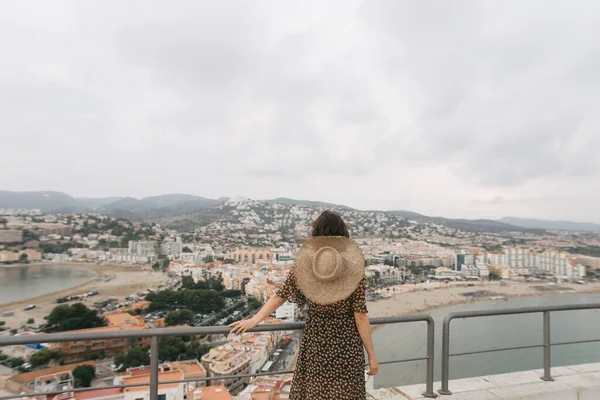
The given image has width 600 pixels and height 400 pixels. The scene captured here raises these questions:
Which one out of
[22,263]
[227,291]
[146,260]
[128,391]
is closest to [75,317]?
[227,291]

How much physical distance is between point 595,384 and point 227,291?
54.8 feet

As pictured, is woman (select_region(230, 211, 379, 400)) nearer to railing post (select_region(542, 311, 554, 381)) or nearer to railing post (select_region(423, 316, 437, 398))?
railing post (select_region(423, 316, 437, 398))

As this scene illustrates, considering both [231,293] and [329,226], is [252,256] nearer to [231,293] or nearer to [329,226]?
[231,293]

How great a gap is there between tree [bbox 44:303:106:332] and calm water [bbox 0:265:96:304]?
914 centimetres

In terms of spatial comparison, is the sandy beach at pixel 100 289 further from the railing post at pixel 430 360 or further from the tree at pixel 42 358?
the railing post at pixel 430 360

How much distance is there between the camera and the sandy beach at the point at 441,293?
2266cm

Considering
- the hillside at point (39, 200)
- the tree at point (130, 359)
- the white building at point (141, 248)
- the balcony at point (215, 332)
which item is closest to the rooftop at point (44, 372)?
the tree at point (130, 359)

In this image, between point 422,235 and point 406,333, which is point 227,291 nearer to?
point 406,333

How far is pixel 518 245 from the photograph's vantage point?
41.4 m

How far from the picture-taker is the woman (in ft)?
5.13

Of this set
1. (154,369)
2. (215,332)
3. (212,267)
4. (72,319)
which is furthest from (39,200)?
(215,332)

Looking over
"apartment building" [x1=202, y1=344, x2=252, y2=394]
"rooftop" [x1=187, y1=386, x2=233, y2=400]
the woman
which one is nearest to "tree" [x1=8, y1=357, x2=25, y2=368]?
"apartment building" [x1=202, y1=344, x2=252, y2=394]

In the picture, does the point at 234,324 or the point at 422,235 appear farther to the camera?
the point at 422,235

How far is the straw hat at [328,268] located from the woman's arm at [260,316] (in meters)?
0.14
